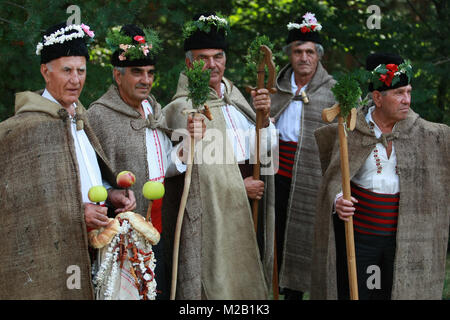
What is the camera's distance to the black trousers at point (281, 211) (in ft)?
22.4

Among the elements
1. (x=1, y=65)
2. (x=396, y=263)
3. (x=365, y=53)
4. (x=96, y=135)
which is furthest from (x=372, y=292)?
(x=1, y=65)

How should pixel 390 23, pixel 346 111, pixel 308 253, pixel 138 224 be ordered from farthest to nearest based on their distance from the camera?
pixel 390 23, pixel 308 253, pixel 346 111, pixel 138 224

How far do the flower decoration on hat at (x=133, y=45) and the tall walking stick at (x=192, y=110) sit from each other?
35 centimetres

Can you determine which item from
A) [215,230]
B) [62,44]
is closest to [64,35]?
[62,44]

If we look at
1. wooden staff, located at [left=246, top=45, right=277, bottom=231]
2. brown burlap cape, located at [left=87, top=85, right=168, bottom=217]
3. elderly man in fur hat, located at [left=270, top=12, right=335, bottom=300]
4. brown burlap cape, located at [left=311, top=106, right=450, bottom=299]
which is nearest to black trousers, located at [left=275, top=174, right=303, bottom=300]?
elderly man in fur hat, located at [left=270, top=12, right=335, bottom=300]

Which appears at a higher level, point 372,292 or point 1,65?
point 1,65

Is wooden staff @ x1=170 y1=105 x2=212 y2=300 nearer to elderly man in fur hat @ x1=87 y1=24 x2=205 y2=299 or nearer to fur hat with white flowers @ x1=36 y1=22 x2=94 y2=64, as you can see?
elderly man in fur hat @ x1=87 y1=24 x2=205 y2=299

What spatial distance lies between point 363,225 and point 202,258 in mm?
1364

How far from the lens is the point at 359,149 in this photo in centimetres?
546

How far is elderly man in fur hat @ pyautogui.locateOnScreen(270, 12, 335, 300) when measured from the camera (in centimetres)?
668

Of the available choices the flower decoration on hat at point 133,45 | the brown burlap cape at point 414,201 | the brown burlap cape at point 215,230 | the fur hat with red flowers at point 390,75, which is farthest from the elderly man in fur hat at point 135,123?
the fur hat with red flowers at point 390,75

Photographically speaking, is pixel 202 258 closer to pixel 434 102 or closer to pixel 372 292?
pixel 372 292

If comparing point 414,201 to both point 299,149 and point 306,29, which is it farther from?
point 306,29

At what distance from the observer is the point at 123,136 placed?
5102 millimetres
